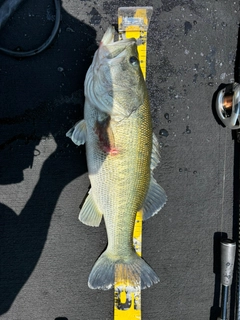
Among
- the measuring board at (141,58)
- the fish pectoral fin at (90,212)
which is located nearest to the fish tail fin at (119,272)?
the measuring board at (141,58)

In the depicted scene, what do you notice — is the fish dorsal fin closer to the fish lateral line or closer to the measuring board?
the measuring board

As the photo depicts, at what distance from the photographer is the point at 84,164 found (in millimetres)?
2254

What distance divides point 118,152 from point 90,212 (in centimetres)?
49

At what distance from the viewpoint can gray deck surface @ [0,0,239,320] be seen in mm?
2219

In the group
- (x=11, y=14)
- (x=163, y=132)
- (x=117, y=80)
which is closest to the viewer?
(x=117, y=80)

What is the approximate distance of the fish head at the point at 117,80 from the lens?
5.84ft

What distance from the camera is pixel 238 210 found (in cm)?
241


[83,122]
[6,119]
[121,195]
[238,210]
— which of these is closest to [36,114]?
[6,119]

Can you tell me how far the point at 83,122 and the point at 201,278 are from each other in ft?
5.09

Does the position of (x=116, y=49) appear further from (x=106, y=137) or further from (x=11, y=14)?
(x=11, y=14)

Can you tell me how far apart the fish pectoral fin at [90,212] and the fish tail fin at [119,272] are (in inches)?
9.7

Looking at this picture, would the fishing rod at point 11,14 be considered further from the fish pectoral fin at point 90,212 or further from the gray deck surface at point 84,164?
the fish pectoral fin at point 90,212

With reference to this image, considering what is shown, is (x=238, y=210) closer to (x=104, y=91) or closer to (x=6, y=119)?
(x=104, y=91)

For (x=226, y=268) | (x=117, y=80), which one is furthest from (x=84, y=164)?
(x=226, y=268)
